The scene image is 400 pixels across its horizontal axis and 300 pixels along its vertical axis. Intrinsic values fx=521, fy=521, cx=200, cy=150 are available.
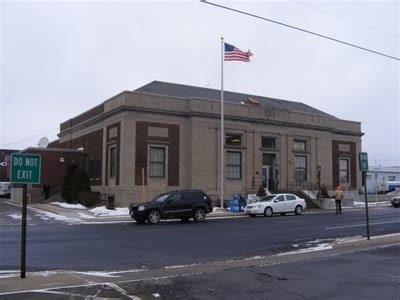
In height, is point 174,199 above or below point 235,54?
below

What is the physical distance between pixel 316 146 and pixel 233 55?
648 inches

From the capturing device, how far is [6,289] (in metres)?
9.12

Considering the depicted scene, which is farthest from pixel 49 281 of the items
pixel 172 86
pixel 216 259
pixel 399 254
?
pixel 172 86

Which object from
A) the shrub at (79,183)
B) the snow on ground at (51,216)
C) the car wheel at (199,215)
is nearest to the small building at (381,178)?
the shrub at (79,183)

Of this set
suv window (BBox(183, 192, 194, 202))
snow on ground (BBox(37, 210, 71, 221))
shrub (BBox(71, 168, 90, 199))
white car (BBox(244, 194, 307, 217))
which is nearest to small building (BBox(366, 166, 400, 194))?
white car (BBox(244, 194, 307, 217))

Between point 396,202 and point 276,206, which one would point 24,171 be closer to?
point 276,206

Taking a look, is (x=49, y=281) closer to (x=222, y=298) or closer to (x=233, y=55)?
(x=222, y=298)

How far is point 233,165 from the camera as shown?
4294 cm

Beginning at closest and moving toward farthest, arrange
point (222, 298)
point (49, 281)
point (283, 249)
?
point (222, 298)
point (49, 281)
point (283, 249)

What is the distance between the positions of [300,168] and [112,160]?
57.3ft

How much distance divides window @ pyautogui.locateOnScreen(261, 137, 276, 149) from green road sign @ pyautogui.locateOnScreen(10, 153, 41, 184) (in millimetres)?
35710

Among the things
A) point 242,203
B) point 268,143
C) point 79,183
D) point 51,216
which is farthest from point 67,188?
point 268,143

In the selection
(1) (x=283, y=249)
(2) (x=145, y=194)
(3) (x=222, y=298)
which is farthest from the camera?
(2) (x=145, y=194)

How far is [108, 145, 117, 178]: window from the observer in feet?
132
